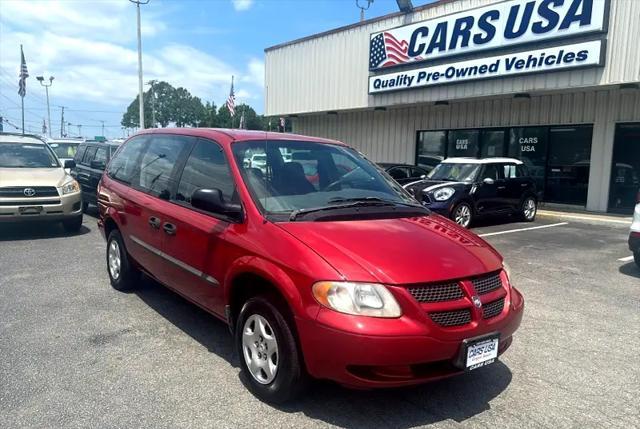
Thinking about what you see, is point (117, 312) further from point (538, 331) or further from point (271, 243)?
point (538, 331)

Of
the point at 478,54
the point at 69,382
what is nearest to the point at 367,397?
the point at 69,382

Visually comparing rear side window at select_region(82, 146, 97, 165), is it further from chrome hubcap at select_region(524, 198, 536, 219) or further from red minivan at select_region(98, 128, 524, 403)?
chrome hubcap at select_region(524, 198, 536, 219)

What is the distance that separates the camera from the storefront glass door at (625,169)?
510 inches

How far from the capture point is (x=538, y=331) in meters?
4.72

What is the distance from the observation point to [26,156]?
31.5 feet

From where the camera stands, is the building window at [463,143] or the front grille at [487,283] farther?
the building window at [463,143]

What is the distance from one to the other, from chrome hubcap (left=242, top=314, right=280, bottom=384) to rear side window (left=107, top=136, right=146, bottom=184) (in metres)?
2.74

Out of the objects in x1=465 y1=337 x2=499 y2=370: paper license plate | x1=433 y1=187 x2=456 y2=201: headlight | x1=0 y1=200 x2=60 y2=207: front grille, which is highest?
x1=433 y1=187 x2=456 y2=201: headlight

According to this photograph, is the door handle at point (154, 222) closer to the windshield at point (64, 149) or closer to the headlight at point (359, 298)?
the headlight at point (359, 298)

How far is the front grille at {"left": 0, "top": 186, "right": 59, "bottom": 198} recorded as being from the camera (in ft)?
27.3

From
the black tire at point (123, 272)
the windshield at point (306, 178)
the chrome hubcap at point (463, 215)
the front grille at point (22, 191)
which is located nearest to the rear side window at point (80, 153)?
the front grille at point (22, 191)

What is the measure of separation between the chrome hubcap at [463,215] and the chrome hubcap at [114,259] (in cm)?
715

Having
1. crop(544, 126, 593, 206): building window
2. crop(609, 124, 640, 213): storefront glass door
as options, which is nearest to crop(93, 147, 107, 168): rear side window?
crop(544, 126, 593, 206): building window

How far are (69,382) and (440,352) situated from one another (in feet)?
8.39
